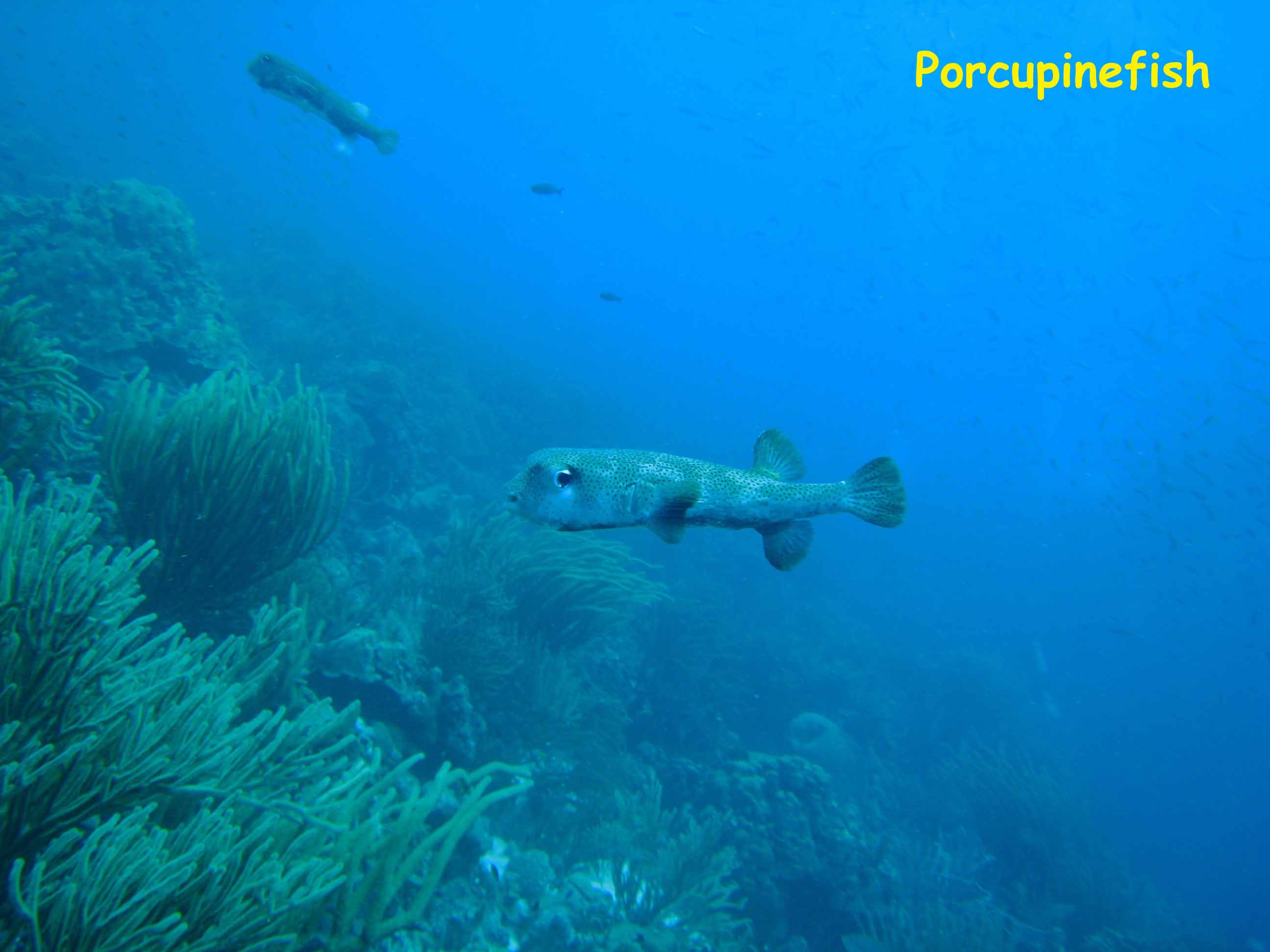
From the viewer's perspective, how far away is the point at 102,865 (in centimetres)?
174

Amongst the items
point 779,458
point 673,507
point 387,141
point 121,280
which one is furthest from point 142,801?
point 387,141

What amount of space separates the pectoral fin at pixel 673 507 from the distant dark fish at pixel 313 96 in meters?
11.0

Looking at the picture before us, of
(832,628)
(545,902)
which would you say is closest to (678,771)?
(545,902)

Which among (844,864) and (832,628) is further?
(832,628)

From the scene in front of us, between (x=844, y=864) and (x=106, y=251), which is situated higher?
(x=106, y=251)

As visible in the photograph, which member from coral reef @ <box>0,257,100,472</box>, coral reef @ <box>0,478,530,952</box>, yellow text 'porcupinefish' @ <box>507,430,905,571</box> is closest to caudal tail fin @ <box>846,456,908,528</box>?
yellow text 'porcupinefish' @ <box>507,430,905,571</box>

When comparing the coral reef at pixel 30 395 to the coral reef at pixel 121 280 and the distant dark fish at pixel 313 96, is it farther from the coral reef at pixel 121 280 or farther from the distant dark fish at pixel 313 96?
the distant dark fish at pixel 313 96

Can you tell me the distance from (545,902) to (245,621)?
3196 mm

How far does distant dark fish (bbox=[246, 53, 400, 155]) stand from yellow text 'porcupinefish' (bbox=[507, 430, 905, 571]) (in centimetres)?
1071

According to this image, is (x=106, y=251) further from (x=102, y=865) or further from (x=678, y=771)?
(x=678, y=771)

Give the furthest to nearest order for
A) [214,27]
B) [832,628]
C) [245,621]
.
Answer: [214,27], [832,628], [245,621]

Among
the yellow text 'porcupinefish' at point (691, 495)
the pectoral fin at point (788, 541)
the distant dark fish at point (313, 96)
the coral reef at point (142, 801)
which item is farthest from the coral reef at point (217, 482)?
the distant dark fish at point (313, 96)

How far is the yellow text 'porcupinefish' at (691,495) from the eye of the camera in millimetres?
2055

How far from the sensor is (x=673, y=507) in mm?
2062
